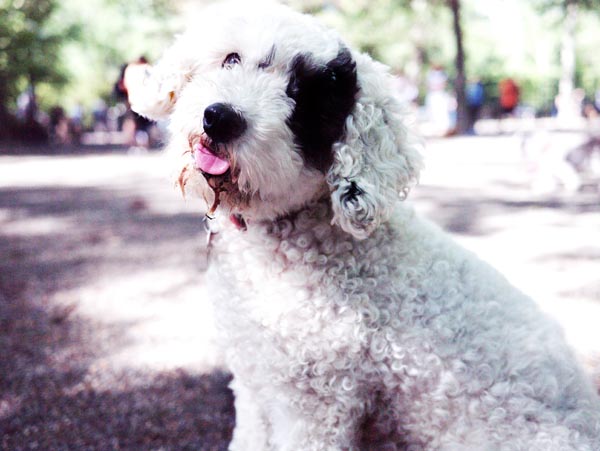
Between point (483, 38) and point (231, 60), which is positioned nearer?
point (231, 60)

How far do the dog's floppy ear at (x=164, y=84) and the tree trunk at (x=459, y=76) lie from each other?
1687 centimetres

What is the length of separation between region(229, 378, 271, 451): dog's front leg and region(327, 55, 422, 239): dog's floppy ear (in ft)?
2.75

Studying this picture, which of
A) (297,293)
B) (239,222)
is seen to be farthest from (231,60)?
(297,293)

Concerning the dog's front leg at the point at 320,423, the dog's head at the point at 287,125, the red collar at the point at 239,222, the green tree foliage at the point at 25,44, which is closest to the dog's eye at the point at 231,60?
the dog's head at the point at 287,125

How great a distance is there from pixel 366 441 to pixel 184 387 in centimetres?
151

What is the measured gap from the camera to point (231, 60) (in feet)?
6.05

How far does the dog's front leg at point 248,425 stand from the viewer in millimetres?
2217

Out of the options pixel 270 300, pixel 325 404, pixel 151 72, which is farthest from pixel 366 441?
pixel 151 72

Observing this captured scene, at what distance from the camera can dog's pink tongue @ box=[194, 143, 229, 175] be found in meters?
1.72

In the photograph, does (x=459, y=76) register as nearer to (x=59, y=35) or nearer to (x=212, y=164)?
(x=59, y=35)

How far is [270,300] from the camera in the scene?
1.88 m

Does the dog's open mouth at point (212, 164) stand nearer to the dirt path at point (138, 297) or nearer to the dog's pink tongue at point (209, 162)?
the dog's pink tongue at point (209, 162)

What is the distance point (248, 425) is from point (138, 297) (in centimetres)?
256

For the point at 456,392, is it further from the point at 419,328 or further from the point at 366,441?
the point at 366,441
